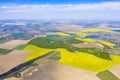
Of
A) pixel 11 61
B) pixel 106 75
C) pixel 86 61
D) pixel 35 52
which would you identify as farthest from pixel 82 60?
pixel 11 61

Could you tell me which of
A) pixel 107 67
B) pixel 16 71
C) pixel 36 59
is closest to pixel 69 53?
pixel 36 59

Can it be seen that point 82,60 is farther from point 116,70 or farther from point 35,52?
point 35,52

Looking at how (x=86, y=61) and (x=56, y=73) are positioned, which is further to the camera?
(x=86, y=61)

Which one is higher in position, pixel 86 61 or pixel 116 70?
pixel 86 61

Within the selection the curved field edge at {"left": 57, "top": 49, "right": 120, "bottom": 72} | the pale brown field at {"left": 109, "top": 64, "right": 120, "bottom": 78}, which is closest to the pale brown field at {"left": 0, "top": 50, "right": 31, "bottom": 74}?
the curved field edge at {"left": 57, "top": 49, "right": 120, "bottom": 72}

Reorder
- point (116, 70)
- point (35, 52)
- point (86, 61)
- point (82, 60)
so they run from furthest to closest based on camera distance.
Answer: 1. point (35, 52)
2. point (82, 60)
3. point (86, 61)
4. point (116, 70)

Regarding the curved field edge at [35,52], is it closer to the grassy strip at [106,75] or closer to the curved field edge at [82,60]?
the curved field edge at [82,60]

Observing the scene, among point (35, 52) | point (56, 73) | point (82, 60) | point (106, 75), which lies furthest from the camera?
point (35, 52)

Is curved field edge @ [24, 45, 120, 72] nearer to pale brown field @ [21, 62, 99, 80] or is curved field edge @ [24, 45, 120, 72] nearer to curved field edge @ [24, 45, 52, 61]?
curved field edge @ [24, 45, 52, 61]
